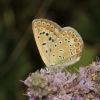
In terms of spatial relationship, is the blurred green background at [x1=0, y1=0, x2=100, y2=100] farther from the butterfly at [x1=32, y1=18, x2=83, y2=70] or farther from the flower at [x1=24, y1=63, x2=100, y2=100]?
the flower at [x1=24, y1=63, x2=100, y2=100]

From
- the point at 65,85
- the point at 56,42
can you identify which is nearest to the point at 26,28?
the point at 56,42

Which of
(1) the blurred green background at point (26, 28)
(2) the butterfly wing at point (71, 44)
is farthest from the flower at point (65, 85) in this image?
(1) the blurred green background at point (26, 28)

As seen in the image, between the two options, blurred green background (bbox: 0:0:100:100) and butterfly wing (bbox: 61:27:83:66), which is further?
blurred green background (bbox: 0:0:100:100)

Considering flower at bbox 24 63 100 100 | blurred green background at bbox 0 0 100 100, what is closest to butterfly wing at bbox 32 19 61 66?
flower at bbox 24 63 100 100

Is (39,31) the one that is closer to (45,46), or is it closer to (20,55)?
(45,46)

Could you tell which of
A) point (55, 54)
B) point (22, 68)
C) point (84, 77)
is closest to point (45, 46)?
point (55, 54)

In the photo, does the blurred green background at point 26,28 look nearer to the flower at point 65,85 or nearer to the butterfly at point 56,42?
the butterfly at point 56,42

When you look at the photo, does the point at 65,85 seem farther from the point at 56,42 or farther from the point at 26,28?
the point at 26,28
